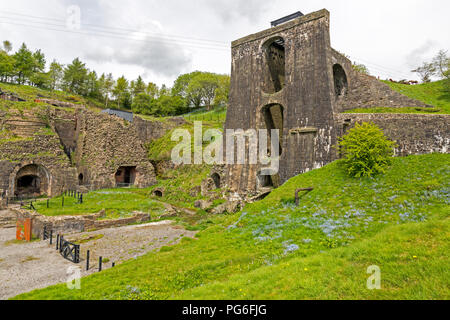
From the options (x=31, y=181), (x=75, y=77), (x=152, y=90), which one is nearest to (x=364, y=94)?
(x=31, y=181)

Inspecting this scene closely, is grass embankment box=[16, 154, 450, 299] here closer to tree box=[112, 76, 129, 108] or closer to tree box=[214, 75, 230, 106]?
tree box=[214, 75, 230, 106]

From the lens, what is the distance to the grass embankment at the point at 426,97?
19625mm

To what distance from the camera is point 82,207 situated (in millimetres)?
20125

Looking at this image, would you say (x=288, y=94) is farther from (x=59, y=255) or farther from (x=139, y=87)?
(x=139, y=87)

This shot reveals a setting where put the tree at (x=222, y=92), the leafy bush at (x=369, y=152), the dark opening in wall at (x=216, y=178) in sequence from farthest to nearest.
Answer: the tree at (x=222, y=92)
the dark opening in wall at (x=216, y=178)
the leafy bush at (x=369, y=152)

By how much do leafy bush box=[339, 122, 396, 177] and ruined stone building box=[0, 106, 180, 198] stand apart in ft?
85.1

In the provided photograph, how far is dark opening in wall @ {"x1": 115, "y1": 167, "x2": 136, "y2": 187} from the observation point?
1358 inches

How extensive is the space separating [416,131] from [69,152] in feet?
130

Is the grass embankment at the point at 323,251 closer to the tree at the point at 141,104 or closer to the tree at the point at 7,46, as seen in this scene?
the tree at the point at 141,104

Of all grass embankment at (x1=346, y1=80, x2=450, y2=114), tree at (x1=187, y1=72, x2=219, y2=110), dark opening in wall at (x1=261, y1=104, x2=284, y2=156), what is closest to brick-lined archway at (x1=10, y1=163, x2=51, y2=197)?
dark opening in wall at (x1=261, y1=104, x2=284, y2=156)

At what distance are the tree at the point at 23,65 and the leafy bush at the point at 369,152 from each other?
72.9 m

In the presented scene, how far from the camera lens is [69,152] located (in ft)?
118

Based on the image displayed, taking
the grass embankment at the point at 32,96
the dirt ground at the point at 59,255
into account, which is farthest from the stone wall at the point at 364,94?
the grass embankment at the point at 32,96

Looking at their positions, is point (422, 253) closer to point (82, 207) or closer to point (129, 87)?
point (82, 207)
